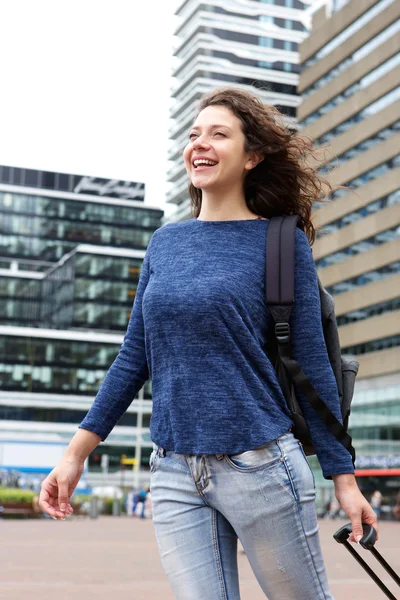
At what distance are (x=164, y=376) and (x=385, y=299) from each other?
192 ft

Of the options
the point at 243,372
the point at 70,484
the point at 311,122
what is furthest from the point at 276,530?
the point at 311,122

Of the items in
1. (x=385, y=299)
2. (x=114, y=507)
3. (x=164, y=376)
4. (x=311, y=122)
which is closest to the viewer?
(x=164, y=376)

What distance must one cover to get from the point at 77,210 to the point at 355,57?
55.3 m

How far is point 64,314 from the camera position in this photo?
102812mm

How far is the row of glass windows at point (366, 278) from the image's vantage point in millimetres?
59875

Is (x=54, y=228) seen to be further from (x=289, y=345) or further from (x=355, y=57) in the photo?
(x=289, y=345)

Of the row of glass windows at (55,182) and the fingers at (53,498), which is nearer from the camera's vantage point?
the fingers at (53,498)

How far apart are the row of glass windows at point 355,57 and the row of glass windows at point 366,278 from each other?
14556 mm

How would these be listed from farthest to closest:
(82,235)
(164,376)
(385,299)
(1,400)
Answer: (82,235) → (1,400) → (385,299) → (164,376)

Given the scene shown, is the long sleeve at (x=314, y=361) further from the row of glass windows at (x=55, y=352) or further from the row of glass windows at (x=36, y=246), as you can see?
the row of glass windows at (x=36, y=246)

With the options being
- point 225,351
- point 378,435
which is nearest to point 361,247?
point 378,435

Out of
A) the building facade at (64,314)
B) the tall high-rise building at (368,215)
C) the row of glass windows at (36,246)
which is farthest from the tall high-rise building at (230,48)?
the tall high-rise building at (368,215)

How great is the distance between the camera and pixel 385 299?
60125 millimetres

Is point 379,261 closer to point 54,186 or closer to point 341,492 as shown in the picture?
point 341,492
